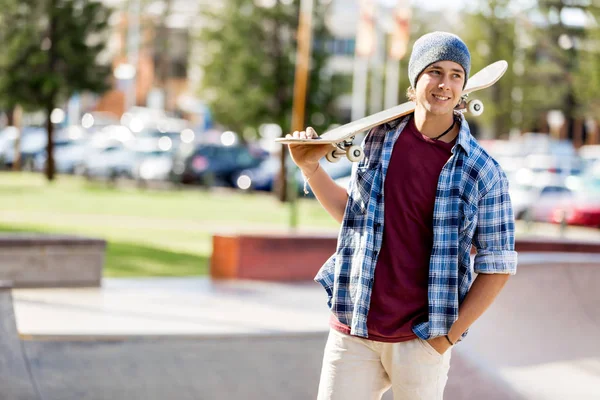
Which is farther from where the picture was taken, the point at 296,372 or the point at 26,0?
the point at 26,0

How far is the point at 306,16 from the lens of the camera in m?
27.1

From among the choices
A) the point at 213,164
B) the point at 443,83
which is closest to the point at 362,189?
the point at 443,83

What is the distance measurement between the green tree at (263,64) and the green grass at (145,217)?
2733 mm

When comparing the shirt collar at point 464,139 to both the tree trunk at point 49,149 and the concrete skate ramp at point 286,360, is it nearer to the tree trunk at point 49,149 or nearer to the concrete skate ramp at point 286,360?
the concrete skate ramp at point 286,360

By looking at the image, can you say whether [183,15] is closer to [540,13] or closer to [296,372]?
[540,13]

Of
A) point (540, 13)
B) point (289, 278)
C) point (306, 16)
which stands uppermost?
point (540, 13)

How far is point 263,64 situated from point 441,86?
1105 inches

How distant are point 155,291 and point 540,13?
133ft

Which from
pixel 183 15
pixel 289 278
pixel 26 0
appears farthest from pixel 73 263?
pixel 183 15

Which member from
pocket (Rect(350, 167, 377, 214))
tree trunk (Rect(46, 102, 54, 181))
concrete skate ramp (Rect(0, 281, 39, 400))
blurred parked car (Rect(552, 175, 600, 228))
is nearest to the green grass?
tree trunk (Rect(46, 102, 54, 181))

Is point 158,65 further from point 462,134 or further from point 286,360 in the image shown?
point 462,134

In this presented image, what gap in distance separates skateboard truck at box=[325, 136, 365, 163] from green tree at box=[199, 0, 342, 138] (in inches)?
1074

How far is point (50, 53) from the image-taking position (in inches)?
1287

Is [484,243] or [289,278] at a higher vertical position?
[484,243]
